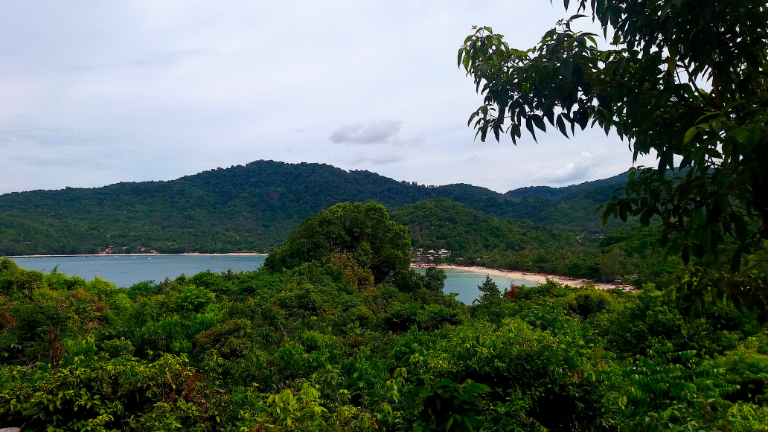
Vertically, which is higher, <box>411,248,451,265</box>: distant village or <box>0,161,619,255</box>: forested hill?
<box>0,161,619,255</box>: forested hill

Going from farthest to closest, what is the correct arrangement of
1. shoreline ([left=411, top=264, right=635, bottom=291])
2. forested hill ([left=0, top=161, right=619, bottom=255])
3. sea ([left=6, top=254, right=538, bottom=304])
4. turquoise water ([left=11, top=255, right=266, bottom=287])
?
1. forested hill ([left=0, top=161, right=619, bottom=255])
2. turquoise water ([left=11, top=255, right=266, bottom=287])
3. sea ([left=6, top=254, right=538, bottom=304])
4. shoreline ([left=411, top=264, right=635, bottom=291])

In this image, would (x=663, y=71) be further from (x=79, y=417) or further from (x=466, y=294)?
(x=466, y=294)

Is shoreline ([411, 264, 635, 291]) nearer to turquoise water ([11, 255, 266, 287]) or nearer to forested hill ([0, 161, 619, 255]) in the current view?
forested hill ([0, 161, 619, 255])

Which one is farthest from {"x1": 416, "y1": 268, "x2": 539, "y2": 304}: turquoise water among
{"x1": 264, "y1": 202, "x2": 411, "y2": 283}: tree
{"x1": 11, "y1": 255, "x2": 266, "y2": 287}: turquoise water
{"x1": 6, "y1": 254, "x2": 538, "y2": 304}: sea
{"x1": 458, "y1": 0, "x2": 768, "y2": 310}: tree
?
{"x1": 458, "y1": 0, "x2": 768, "y2": 310}: tree

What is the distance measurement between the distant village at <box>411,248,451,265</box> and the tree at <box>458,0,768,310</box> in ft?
186

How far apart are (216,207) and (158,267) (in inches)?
1745

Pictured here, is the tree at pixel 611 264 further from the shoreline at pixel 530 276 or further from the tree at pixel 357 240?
the tree at pixel 357 240

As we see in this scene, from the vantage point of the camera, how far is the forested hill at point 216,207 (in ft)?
241

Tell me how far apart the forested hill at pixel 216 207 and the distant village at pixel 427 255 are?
3073 cm

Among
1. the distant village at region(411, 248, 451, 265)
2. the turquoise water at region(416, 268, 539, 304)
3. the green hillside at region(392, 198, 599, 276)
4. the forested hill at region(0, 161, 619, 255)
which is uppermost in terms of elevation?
the forested hill at region(0, 161, 619, 255)

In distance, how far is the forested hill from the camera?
73.5 metres

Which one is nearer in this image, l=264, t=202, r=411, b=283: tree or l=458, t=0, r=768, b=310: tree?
l=458, t=0, r=768, b=310: tree

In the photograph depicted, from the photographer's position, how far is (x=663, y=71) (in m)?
1.82

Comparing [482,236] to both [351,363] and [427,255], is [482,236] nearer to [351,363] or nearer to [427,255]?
[427,255]
